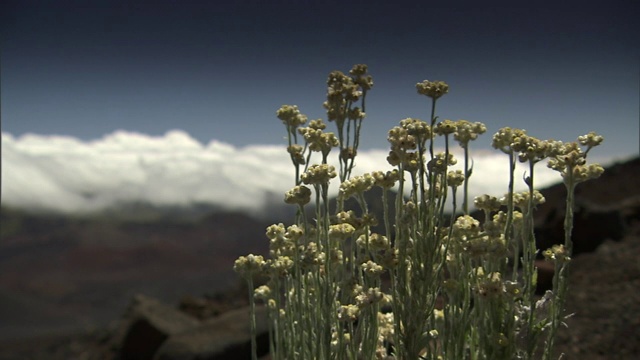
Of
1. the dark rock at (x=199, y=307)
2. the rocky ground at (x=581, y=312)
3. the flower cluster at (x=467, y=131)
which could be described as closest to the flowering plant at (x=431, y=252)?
the flower cluster at (x=467, y=131)

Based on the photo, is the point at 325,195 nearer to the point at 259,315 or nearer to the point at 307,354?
the point at 307,354

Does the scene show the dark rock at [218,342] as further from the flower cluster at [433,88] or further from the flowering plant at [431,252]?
the flower cluster at [433,88]

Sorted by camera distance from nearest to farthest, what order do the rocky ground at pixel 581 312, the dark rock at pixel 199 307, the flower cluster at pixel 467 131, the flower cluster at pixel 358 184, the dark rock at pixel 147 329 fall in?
the flower cluster at pixel 467 131 → the flower cluster at pixel 358 184 → the rocky ground at pixel 581 312 → the dark rock at pixel 147 329 → the dark rock at pixel 199 307

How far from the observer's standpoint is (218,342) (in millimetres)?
4289

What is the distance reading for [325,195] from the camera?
5.66 ft

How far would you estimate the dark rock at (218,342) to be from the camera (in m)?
4.21

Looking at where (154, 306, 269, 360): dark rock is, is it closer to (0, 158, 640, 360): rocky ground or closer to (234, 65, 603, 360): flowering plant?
(0, 158, 640, 360): rocky ground

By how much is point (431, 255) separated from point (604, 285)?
3.61 m

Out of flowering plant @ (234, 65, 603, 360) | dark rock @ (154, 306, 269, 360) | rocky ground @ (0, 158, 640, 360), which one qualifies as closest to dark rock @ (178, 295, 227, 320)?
rocky ground @ (0, 158, 640, 360)

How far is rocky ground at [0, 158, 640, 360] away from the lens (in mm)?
3791

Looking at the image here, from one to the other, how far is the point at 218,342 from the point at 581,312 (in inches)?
101

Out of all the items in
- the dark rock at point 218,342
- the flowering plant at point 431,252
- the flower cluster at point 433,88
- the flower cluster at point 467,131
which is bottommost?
the dark rock at point 218,342

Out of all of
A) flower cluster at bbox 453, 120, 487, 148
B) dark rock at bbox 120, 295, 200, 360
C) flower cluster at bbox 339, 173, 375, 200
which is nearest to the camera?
flower cluster at bbox 453, 120, 487, 148

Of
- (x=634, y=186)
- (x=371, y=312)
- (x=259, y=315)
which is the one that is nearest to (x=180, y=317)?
(x=259, y=315)
